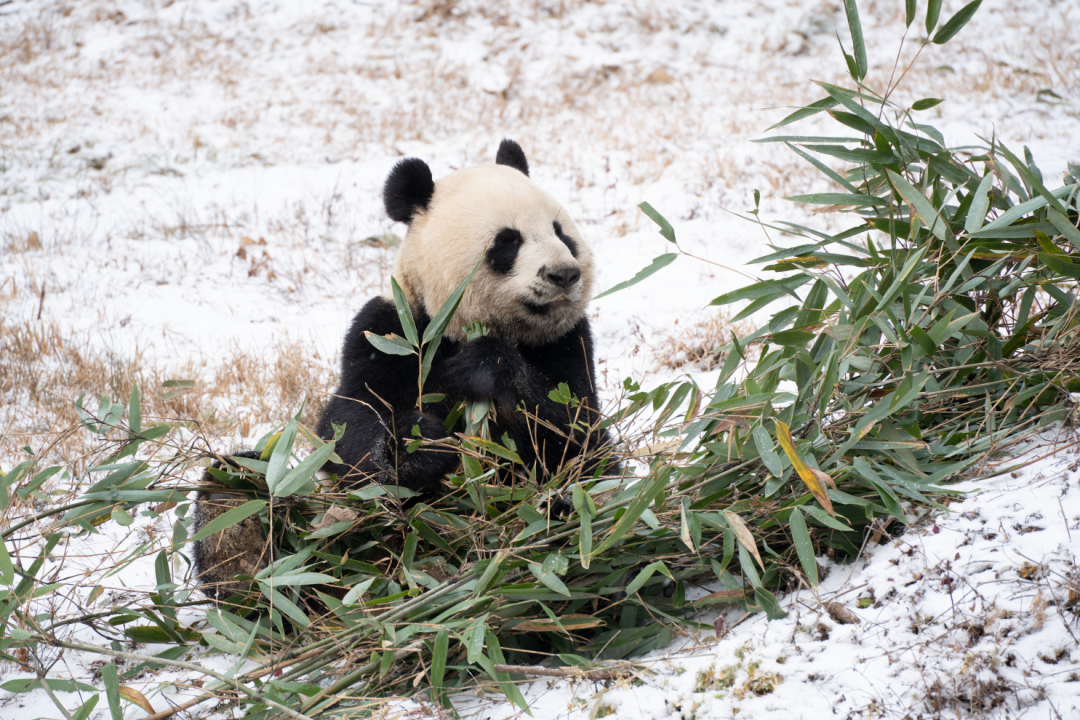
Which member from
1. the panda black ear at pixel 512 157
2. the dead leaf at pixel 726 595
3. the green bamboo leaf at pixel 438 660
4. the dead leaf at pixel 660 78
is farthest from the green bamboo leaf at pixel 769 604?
the dead leaf at pixel 660 78

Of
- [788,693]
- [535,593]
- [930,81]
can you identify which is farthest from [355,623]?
[930,81]

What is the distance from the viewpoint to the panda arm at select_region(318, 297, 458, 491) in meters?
2.37

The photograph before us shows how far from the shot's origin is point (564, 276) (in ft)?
8.50

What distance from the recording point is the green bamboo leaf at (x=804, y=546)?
1773 mm

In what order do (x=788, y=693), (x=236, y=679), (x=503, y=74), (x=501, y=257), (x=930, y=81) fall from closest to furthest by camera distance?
(x=788, y=693) < (x=236, y=679) < (x=501, y=257) < (x=930, y=81) < (x=503, y=74)

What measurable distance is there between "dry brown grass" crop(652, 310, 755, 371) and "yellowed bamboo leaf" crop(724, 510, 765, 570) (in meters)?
2.47

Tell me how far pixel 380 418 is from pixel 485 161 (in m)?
7.09

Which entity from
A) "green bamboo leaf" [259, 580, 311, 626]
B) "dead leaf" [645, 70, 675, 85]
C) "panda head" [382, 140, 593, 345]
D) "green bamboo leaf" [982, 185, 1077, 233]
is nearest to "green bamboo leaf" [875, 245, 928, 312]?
"green bamboo leaf" [982, 185, 1077, 233]

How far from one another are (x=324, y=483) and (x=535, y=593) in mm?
957

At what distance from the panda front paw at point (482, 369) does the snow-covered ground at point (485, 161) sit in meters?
0.80

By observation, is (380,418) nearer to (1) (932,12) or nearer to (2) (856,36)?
(2) (856,36)

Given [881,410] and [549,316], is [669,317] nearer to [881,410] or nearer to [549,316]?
[549,316]

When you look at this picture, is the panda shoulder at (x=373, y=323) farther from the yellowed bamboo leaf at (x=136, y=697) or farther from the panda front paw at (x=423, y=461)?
the yellowed bamboo leaf at (x=136, y=697)

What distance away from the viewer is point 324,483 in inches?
99.7
